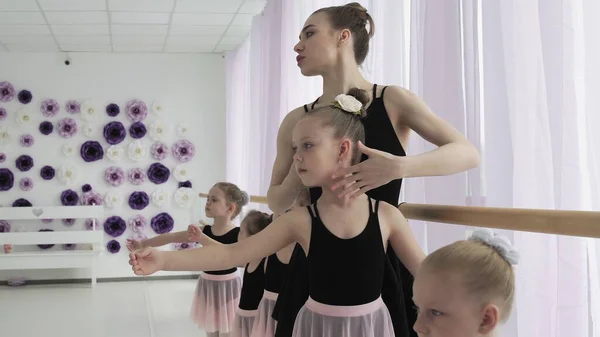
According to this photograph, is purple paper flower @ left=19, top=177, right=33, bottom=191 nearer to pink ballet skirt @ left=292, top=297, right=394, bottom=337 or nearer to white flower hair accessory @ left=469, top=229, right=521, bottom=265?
pink ballet skirt @ left=292, top=297, right=394, bottom=337

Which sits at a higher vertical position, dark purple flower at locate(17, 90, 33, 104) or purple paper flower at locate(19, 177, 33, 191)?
dark purple flower at locate(17, 90, 33, 104)

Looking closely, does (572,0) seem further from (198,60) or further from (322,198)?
(198,60)

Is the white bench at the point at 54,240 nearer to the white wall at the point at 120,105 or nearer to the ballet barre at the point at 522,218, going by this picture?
the white wall at the point at 120,105

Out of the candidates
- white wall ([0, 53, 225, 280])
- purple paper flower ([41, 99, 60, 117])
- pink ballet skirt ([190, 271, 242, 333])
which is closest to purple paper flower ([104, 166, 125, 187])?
white wall ([0, 53, 225, 280])

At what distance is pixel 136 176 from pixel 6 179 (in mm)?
1307

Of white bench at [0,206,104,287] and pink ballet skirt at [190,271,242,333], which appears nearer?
pink ballet skirt at [190,271,242,333]

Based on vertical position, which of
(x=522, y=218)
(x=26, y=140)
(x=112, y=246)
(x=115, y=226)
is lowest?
(x=112, y=246)

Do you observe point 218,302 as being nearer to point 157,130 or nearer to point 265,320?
point 265,320

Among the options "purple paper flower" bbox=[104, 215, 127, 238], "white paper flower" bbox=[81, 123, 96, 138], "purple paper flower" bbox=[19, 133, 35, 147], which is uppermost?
"white paper flower" bbox=[81, 123, 96, 138]

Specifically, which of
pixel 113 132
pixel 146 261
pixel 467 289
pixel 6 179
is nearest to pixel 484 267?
pixel 467 289

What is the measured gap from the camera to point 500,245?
1093 mm

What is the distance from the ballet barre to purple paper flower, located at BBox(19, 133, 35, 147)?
20.5ft

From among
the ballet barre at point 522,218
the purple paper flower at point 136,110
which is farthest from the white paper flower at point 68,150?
the ballet barre at point 522,218

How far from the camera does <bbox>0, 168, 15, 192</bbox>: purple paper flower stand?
6898 mm
